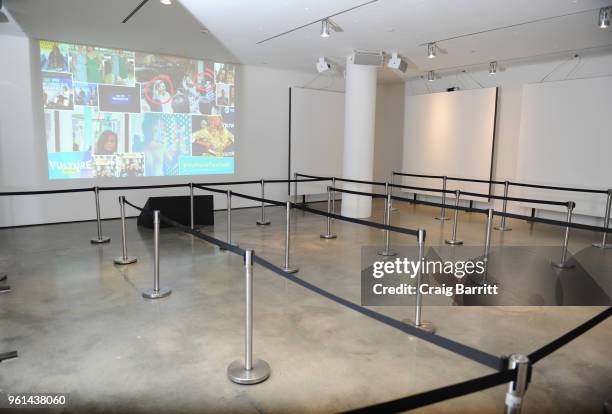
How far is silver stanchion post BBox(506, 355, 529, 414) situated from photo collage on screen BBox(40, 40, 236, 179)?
30.2ft

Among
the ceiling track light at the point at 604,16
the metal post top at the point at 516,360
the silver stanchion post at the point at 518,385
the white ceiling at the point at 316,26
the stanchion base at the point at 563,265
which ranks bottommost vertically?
the stanchion base at the point at 563,265

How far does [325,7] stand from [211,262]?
4.04 meters

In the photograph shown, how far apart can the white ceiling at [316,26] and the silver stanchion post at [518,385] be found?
17.6ft

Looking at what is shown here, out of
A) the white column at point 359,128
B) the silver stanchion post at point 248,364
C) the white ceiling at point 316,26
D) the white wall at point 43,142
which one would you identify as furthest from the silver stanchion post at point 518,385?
→ the white wall at point 43,142

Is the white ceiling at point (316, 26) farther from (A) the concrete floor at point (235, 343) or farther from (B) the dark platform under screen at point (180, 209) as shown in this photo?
(A) the concrete floor at point (235, 343)

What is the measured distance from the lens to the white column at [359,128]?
31.2 feet

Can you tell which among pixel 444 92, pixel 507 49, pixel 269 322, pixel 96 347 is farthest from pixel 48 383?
pixel 444 92

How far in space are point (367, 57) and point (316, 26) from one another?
223 centimetres

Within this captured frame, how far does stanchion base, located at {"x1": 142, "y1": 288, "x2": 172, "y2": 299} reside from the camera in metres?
4.78

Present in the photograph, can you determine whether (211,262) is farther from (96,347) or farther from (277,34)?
(277,34)

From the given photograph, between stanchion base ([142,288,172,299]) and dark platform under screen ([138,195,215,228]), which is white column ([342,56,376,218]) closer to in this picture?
dark platform under screen ([138,195,215,228])

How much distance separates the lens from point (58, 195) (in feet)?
28.9

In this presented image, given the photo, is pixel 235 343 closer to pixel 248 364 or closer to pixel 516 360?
pixel 248 364

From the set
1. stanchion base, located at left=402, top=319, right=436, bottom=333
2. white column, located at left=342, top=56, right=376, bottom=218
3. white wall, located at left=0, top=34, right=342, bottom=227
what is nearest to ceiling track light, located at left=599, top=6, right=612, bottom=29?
white column, located at left=342, top=56, right=376, bottom=218
